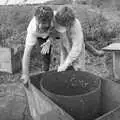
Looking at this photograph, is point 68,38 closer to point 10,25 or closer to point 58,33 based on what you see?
point 58,33

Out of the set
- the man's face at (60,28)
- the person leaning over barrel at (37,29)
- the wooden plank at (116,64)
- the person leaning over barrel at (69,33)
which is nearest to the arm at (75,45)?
the person leaning over barrel at (69,33)

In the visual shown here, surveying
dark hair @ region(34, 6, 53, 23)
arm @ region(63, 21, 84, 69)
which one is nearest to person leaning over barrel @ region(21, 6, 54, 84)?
dark hair @ region(34, 6, 53, 23)

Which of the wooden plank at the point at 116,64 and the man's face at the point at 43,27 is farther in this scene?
the wooden plank at the point at 116,64

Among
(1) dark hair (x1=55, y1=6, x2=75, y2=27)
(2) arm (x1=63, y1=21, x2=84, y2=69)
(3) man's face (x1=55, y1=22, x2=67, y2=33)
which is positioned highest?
(1) dark hair (x1=55, y1=6, x2=75, y2=27)

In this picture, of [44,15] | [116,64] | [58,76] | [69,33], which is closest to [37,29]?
[44,15]

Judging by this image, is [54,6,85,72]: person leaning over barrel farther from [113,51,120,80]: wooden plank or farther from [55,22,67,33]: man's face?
[113,51,120,80]: wooden plank

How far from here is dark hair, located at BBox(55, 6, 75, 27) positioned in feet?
6.60

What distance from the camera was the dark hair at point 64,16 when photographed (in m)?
2.01

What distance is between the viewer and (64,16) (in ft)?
6.57

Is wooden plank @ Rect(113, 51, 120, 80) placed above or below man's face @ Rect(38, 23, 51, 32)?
below

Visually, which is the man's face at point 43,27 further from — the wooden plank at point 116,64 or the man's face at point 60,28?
the wooden plank at point 116,64

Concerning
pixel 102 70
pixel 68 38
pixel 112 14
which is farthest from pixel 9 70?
pixel 112 14

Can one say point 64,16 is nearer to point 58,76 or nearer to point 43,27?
point 43,27

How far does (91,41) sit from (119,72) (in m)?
1.99
